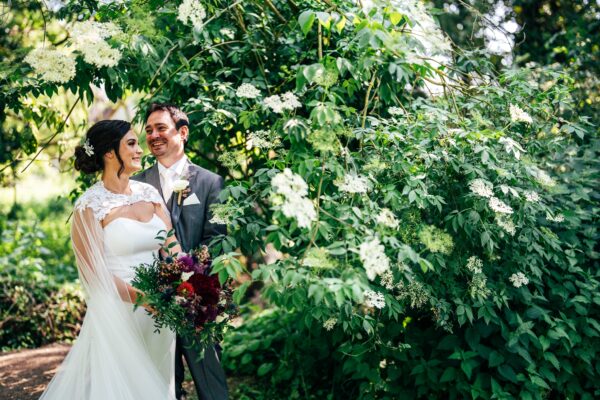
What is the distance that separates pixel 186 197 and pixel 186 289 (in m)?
0.85

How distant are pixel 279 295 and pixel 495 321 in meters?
1.69

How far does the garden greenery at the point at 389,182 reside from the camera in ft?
9.03

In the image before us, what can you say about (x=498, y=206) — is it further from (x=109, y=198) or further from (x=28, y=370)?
(x=28, y=370)

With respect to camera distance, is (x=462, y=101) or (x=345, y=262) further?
(x=462, y=101)

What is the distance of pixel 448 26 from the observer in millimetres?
6328

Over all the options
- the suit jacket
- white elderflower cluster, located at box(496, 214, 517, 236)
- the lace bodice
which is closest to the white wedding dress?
the lace bodice

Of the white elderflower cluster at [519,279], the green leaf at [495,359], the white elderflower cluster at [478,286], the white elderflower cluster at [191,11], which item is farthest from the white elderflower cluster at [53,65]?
the green leaf at [495,359]

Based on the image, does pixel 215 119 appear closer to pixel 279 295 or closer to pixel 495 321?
pixel 279 295

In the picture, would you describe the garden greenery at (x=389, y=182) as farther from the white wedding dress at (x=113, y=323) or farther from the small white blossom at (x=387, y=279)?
the white wedding dress at (x=113, y=323)

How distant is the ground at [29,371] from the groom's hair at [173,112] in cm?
242

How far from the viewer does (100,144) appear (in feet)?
11.5

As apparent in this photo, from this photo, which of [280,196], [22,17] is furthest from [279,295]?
[22,17]

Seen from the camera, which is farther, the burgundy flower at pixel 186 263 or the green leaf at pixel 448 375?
the green leaf at pixel 448 375

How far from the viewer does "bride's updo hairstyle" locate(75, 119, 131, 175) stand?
3.49 metres
